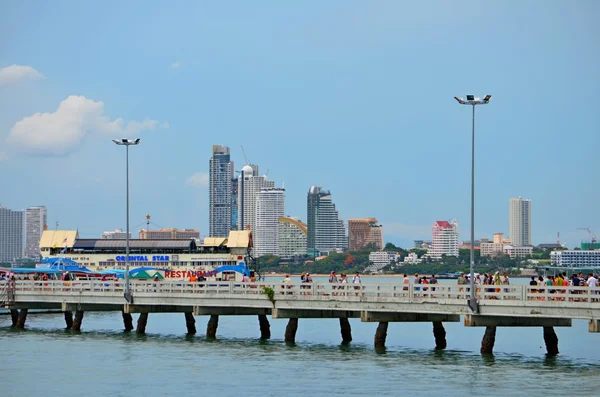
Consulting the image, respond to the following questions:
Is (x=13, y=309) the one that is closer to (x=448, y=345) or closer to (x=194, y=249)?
(x=448, y=345)

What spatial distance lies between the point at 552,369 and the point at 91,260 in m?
69.9

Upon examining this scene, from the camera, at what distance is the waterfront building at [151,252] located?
107250 millimetres

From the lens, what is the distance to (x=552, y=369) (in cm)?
4497

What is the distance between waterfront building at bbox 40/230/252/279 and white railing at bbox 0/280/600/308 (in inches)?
1609

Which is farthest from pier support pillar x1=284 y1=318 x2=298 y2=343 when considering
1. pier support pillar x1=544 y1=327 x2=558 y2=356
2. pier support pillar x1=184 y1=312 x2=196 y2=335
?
pier support pillar x1=544 y1=327 x2=558 y2=356

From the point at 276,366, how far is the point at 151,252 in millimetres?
63213

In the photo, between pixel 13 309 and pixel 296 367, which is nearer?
pixel 296 367

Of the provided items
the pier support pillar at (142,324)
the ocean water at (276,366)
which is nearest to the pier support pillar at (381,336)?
the ocean water at (276,366)

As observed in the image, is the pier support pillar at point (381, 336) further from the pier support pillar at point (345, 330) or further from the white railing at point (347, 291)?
the pier support pillar at point (345, 330)

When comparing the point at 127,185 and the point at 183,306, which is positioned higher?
the point at 127,185

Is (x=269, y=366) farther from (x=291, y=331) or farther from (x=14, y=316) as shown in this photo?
(x=14, y=316)

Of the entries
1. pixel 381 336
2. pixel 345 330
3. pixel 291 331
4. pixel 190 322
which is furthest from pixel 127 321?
pixel 381 336

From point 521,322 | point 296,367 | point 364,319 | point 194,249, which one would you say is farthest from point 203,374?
point 194,249

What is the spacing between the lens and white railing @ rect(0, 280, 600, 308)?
44.7 m
